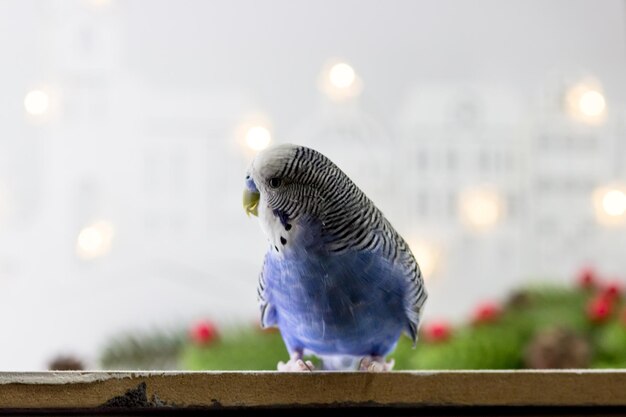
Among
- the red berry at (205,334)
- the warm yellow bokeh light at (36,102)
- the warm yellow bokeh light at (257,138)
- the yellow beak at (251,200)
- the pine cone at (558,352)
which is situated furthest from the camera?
the warm yellow bokeh light at (36,102)

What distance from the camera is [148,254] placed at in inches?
62.1

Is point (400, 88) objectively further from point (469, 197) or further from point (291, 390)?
point (291, 390)

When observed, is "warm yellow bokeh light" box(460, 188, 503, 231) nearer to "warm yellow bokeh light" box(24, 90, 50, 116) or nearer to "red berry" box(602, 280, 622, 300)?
"red berry" box(602, 280, 622, 300)

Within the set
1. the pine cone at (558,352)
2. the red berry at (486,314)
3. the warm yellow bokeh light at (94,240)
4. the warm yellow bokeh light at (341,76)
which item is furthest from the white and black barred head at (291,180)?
the warm yellow bokeh light at (94,240)

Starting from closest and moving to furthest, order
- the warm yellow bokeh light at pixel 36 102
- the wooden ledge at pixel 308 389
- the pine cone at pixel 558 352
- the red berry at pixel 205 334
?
the wooden ledge at pixel 308 389, the pine cone at pixel 558 352, the red berry at pixel 205 334, the warm yellow bokeh light at pixel 36 102

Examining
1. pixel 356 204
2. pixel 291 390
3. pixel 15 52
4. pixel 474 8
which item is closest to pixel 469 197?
pixel 474 8

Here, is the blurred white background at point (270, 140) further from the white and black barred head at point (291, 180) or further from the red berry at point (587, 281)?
the white and black barred head at point (291, 180)

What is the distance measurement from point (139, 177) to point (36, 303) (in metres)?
0.29

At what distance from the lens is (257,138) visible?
1.38 meters

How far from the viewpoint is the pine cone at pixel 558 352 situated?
44.4 inches

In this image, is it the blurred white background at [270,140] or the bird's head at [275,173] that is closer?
the bird's head at [275,173]

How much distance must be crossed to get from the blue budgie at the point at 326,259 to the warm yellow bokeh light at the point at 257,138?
0.74 metres

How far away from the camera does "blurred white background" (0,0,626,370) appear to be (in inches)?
60.1

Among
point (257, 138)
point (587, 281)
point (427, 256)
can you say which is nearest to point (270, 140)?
point (257, 138)
